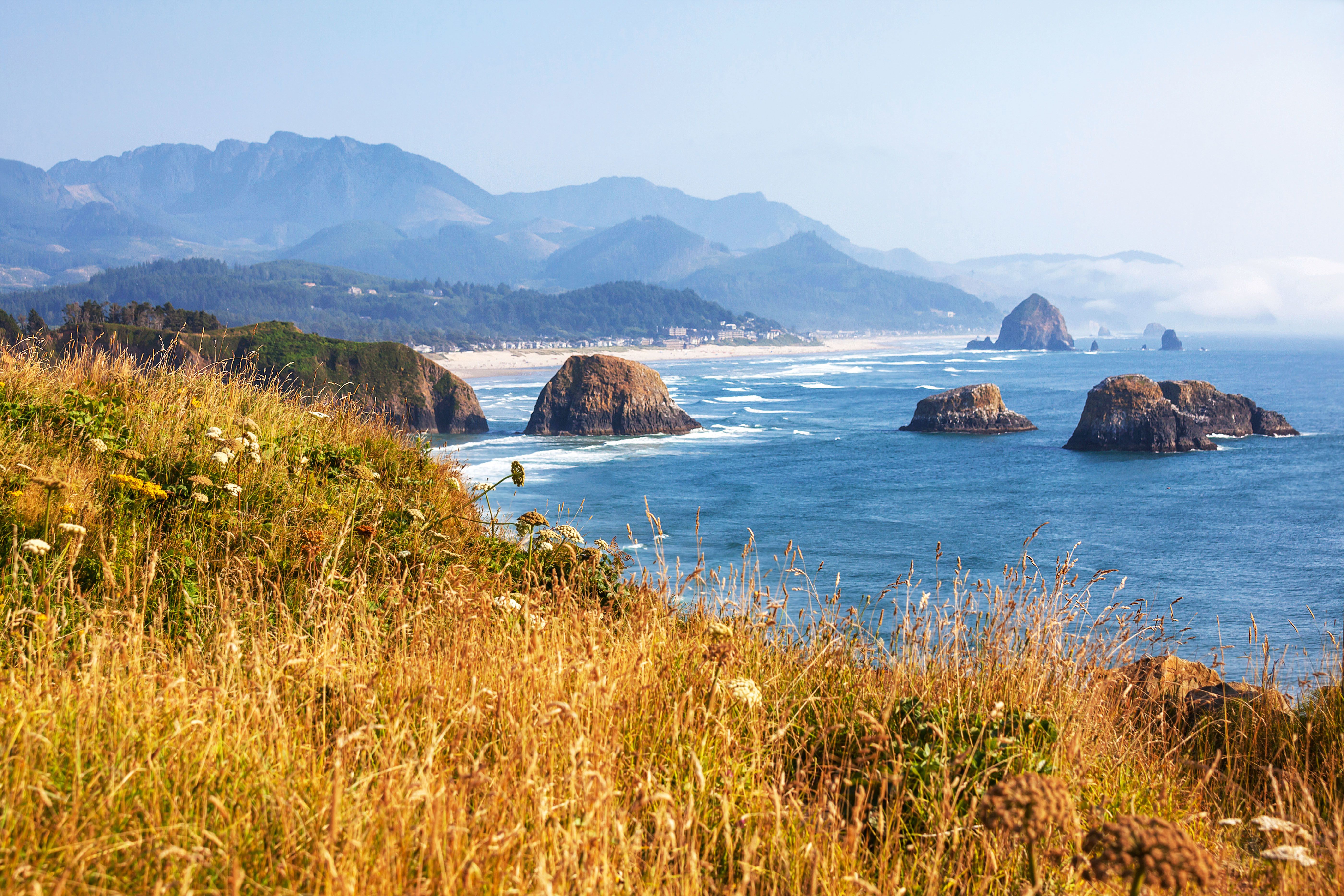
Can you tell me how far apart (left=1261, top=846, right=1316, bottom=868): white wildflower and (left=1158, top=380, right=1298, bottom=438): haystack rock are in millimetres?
60010

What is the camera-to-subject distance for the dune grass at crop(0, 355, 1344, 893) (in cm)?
224

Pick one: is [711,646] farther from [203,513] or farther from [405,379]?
[405,379]

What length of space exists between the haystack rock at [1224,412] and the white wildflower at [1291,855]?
60010mm

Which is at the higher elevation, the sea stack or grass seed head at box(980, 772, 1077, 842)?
grass seed head at box(980, 772, 1077, 842)

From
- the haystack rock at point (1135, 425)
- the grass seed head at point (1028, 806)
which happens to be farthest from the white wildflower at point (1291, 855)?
the haystack rock at point (1135, 425)

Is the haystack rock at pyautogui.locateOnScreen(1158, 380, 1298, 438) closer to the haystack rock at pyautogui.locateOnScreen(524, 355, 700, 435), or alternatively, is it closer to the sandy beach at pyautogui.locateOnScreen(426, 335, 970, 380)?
the haystack rock at pyautogui.locateOnScreen(524, 355, 700, 435)

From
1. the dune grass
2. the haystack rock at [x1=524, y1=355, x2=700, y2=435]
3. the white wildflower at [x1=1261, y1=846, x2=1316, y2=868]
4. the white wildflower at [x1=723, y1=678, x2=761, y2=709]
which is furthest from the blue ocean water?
the white wildflower at [x1=1261, y1=846, x2=1316, y2=868]

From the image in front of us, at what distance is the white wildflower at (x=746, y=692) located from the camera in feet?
10.9

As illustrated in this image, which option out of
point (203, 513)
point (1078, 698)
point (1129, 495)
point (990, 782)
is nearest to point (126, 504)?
point (203, 513)

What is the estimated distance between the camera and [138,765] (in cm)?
224

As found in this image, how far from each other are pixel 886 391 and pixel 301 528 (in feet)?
315

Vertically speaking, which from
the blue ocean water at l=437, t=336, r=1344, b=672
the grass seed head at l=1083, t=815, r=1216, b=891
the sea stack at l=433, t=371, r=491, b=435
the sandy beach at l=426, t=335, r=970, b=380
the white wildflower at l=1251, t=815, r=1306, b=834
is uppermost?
the sandy beach at l=426, t=335, r=970, b=380

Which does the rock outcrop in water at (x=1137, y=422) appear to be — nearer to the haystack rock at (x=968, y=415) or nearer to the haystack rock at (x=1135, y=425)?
the haystack rock at (x=1135, y=425)

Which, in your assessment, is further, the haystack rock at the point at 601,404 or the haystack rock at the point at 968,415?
the haystack rock at the point at 968,415
